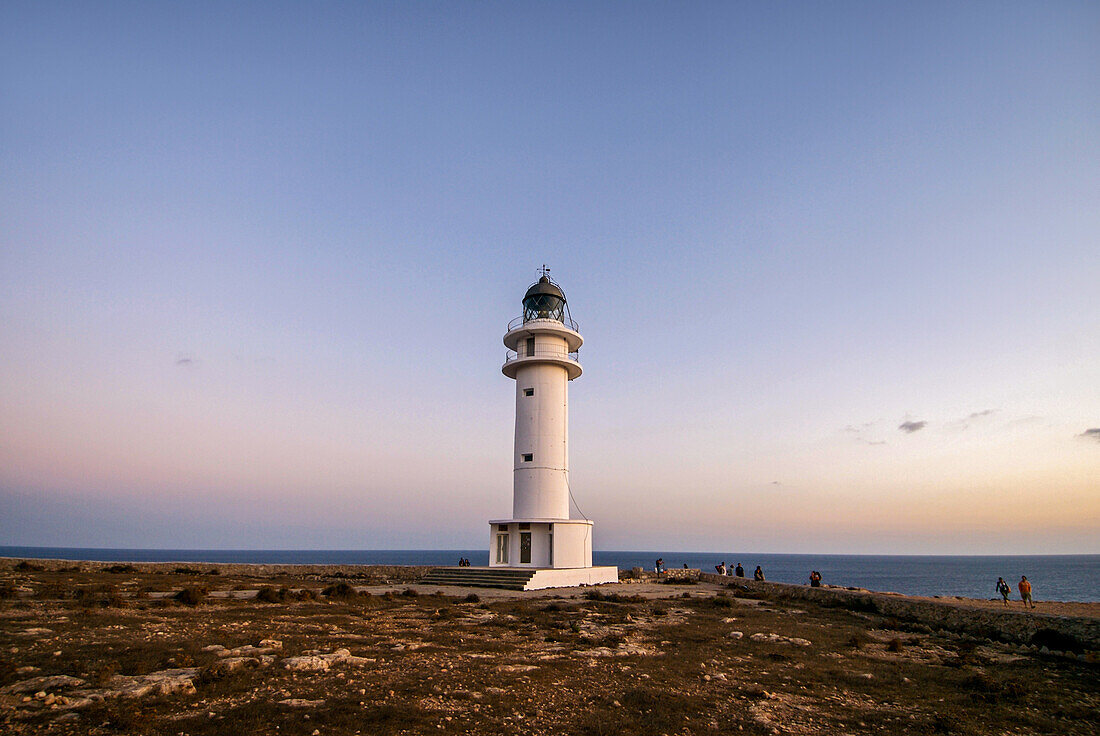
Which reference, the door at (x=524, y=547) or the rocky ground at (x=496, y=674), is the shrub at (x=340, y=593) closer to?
the rocky ground at (x=496, y=674)

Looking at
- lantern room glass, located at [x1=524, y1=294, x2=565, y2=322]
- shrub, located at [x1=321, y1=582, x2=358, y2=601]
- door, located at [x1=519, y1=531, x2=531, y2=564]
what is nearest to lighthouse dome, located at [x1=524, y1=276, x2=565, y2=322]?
lantern room glass, located at [x1=524, y1=294, x2=565, y2=322]

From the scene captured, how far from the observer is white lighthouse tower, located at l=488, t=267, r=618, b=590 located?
29.3 m

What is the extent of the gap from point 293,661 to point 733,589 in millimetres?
23983

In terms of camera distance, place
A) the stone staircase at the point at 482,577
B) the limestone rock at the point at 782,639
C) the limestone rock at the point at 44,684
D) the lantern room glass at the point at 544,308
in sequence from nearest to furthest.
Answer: the limestone rock at the point at 44,684, the limestone rock at the point at 782,639, the stone staircase at the point at 482,577, the lantern room glass at the point at 544,308

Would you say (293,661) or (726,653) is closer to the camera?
(293,661)

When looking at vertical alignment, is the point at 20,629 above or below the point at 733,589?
above

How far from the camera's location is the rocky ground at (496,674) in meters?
7.46

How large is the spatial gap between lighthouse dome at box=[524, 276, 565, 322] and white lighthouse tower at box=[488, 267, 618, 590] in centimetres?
5

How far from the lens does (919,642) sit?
14.1 meters

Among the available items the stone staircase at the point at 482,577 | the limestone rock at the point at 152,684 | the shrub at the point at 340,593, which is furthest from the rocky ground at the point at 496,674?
the stone staircase at the point at 482,577

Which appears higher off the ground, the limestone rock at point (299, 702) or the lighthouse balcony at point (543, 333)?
the lighthouse balcony at point (543, 333)

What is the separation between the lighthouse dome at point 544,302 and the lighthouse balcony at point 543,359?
197cm

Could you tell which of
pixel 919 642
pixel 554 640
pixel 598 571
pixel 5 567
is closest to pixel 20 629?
pixel 554 640

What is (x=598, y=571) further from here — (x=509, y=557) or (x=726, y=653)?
(x=726, y=653)
